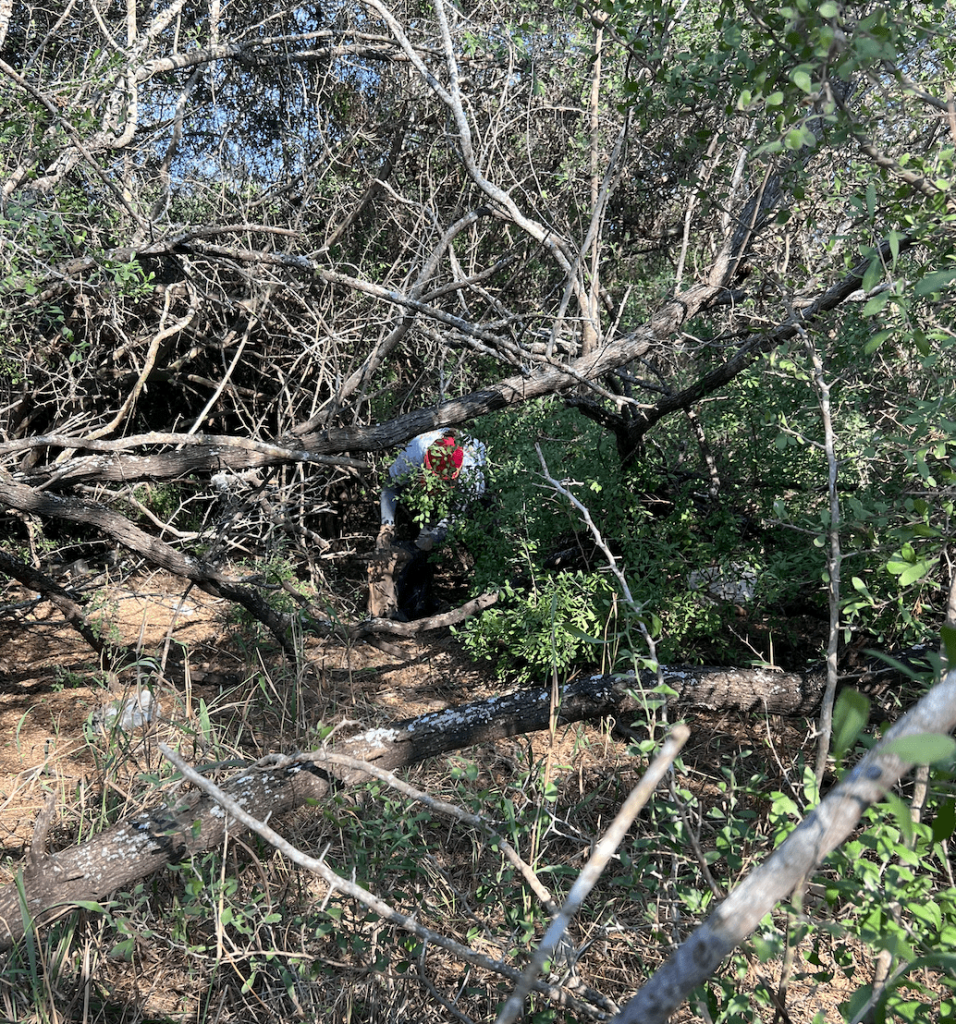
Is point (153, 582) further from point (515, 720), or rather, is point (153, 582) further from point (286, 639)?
point (515, 720)

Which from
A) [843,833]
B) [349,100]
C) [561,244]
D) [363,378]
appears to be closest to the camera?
[843,833]

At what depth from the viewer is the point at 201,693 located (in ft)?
13.6

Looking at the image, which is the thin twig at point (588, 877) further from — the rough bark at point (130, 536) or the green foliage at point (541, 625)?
the rough bark at point (130, 536)

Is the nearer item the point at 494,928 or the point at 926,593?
the point at 494,928

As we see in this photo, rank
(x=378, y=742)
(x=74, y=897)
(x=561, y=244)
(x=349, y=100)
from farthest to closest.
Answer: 1. (x=349, y=100)
2. (x=561, y=244)
3. (x=378, y=742)
4. (x=74, y=897)

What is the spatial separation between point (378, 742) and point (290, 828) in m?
0.49

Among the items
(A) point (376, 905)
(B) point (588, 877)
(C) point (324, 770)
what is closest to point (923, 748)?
(B) point (588, 877)

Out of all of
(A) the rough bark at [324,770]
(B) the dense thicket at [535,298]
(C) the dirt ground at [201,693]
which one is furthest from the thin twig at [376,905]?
(C) the dirt ground at [201,693]

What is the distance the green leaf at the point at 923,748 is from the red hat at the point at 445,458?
4.30m

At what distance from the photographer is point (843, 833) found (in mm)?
544

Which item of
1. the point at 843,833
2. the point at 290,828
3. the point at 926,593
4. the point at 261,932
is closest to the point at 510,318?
the point at 926,593

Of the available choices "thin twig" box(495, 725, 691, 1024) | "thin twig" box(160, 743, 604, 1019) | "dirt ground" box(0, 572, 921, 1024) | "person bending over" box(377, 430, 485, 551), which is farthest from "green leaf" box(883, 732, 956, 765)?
"person bending over" box(377, 430, 485, 551)

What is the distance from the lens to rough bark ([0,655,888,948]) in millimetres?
2010

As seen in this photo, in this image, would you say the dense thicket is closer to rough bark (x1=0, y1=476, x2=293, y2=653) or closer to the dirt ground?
rough bark (x1=0, y1=476, x2=293, y2=653)
